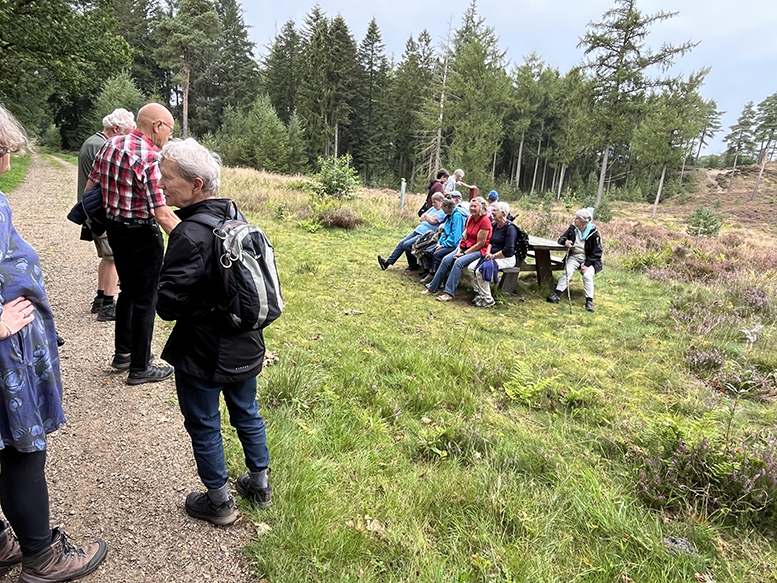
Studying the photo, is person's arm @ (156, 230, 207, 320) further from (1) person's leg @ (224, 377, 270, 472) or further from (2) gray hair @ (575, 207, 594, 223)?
(2) gray hair @ (575, 207, 594, 223)

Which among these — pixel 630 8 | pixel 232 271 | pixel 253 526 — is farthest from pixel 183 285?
pixel 630 8

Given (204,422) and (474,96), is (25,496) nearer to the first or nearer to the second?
(204,422)

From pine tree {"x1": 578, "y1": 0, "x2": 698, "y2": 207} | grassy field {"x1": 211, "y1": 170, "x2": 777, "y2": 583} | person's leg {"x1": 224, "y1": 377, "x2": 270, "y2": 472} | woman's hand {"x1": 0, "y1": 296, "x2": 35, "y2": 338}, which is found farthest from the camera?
pine tree {"x1": 578, "y1": 0, "x2": 698, "y2": 207}

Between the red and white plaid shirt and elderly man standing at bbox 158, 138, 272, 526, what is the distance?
136 cm

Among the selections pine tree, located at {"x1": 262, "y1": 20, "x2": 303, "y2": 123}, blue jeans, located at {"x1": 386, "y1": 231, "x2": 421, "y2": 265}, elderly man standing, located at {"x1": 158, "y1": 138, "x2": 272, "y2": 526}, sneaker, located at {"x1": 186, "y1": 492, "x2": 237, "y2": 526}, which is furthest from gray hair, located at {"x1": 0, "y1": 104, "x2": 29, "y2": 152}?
pine tree, located at {"x1": 262, "y1": 20, "x2": 303, "y2": 123}

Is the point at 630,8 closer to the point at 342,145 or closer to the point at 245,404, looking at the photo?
the point at 342,145

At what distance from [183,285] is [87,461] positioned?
1.69 metres

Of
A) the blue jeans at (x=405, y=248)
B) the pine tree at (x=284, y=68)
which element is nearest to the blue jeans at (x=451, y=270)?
the blue jeans at (x=405, y=248)

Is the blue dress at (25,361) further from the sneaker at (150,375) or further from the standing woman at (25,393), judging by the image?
the sneaker at (150,375)

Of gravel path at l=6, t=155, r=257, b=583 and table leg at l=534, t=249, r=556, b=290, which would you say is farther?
table leg at l=534, t=249, r=556, b=290

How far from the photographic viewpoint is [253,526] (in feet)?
7.68

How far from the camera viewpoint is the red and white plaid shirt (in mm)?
3139

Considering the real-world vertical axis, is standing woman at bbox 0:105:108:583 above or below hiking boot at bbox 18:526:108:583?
above

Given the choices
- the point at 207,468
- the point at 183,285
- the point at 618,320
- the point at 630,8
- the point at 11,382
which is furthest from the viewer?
the point at 630,8
